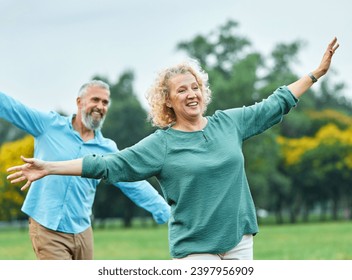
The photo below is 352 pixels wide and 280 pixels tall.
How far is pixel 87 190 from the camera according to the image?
5773 mm

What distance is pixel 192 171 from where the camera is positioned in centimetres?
396

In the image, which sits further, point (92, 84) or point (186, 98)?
point (92, 84)

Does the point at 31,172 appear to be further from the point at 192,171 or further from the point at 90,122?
the point at 90,122

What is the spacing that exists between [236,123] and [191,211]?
715mm

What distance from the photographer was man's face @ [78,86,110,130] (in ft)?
19.0

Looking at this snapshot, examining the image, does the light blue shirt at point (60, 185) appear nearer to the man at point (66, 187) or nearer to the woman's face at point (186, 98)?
the man at point (66, 187)

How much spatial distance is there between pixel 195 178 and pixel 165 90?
70cm

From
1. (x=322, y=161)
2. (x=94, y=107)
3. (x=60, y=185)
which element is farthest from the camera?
(x=322, y=161)

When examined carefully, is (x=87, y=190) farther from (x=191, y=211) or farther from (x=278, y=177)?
(x=278, y=177)

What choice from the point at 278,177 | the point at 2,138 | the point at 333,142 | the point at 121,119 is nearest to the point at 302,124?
the point at 333,142

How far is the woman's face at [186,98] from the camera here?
4.16 meters

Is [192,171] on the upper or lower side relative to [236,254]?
upper

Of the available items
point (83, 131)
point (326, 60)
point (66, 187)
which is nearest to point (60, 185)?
A: point (66, 187)
